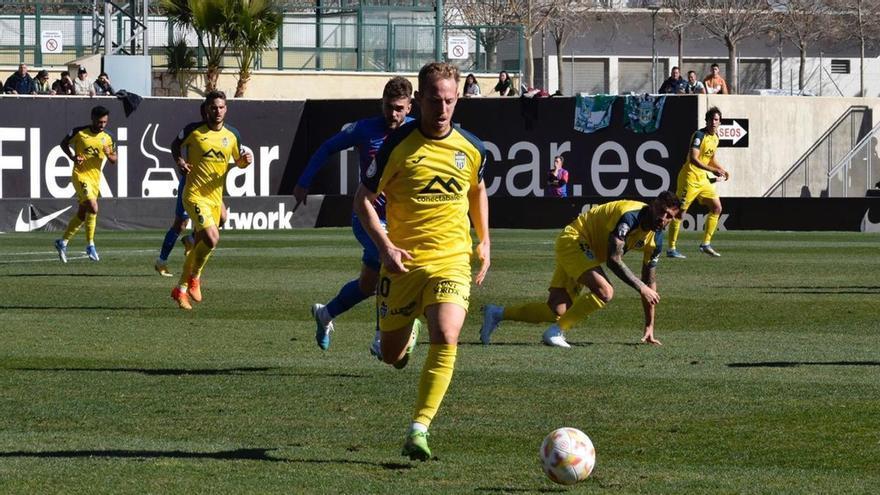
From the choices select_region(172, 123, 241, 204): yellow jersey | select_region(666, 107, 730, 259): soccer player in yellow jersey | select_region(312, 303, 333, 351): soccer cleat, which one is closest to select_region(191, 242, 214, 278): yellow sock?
select_region(172, 123, 241, 204): yellow jersey

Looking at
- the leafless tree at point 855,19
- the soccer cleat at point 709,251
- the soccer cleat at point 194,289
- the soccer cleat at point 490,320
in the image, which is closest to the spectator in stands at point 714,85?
the soccer cleat at point 709,251

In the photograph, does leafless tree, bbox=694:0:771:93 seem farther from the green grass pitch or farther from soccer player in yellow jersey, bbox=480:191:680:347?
soccer player in yellow jersey, bbox=480:191:680:347

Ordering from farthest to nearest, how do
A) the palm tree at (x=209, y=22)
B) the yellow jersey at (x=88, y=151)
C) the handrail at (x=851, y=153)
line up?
the palm tree at (x=209, y=22), the handrail at (x=851, y=153), the yellow jersey at (x=88, y=151)


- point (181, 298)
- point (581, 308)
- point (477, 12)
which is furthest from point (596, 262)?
point (477, 12)

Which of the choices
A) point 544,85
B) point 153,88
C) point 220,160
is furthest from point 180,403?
point 544,85

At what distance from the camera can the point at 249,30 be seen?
4278cm

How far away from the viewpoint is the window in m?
78.3

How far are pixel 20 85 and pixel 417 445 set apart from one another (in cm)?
2955

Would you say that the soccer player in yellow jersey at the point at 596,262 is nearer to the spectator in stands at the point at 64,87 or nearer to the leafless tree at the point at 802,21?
the spectator in stands at the point at 64,87

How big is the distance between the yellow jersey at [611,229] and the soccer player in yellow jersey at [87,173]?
38.4 feet

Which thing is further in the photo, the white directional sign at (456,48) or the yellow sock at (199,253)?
the white directional sign at (456,48)

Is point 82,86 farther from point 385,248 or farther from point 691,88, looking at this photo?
point 385,248

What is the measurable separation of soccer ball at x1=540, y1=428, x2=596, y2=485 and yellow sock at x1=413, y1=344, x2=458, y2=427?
69 cm

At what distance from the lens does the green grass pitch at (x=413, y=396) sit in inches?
299
